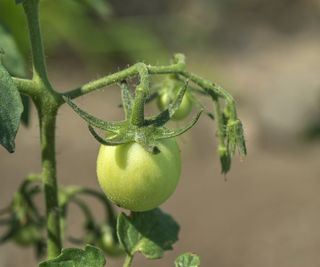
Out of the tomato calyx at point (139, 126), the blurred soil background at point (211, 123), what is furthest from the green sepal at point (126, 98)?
the blurred soil background at point (211, 123)

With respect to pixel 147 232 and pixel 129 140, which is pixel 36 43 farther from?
pixel 147 232

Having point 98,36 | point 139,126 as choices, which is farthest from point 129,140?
point 98,36

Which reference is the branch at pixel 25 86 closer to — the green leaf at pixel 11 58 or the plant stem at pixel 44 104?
the plant stem at pixel 44 104

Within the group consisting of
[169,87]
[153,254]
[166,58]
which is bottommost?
[153,254]

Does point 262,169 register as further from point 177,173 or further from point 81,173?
point 177,173

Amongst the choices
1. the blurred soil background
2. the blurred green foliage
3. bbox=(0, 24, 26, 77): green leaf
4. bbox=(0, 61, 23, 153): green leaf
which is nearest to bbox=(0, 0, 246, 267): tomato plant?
bbox=(0, 61, 23, 153): green leaf

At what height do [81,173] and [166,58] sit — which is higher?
[166,58]

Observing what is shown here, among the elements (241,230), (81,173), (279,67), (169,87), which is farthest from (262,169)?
(169,87)
